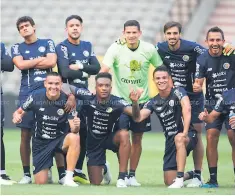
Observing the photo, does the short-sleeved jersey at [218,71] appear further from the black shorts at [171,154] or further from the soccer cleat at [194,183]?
the soccer cleat at [194,183]

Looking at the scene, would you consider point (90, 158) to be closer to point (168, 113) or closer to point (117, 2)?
point (168, 113)

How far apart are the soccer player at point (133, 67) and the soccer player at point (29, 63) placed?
2.38 ft

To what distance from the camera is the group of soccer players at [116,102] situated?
11578mm

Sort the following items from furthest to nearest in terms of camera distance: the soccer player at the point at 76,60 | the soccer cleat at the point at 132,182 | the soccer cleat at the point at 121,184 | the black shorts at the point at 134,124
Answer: the soccer player at the point at 76,60 → the black shorts at the point at 134,124 → the soccer cleat at the point at 132,182 → the soccer cleat at the point at 121,184

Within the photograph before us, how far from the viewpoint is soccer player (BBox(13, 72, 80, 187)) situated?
37.5ft

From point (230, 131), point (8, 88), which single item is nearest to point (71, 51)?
point (230, 131)

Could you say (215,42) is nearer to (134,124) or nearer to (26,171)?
(134,124)

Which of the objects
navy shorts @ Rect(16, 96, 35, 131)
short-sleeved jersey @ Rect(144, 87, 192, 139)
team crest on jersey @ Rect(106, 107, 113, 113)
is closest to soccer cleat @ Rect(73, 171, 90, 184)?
navy shorts @ Rect(16, 96, 35, 131)

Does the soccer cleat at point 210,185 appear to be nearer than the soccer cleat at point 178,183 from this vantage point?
No

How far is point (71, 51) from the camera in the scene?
12156 mm

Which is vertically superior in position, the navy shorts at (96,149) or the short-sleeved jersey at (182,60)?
the short-sleeved jersey at (182,60)

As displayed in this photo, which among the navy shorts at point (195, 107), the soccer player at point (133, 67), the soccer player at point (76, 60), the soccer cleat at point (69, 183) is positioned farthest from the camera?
the navy shorts at point (195, 107)

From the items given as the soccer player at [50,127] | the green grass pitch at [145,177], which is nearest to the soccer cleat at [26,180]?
the soccer player at [50,127]

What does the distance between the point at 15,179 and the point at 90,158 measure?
0.98 metres
